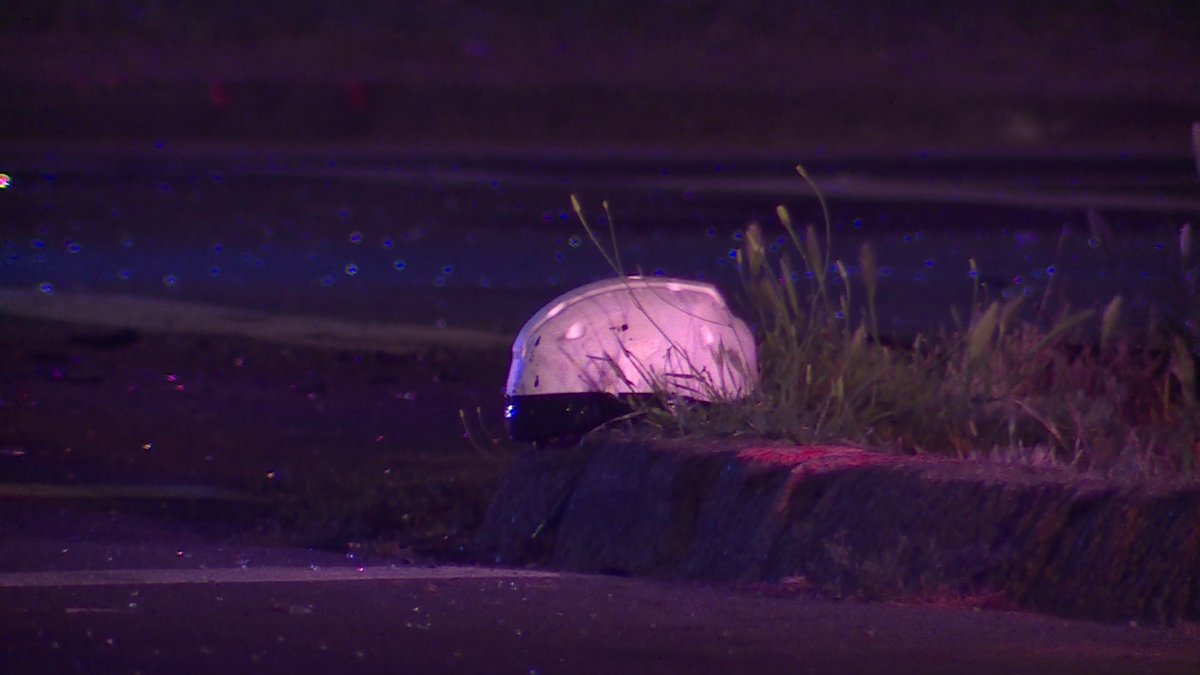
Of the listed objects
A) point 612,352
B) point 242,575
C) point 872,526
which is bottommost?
point 242,575

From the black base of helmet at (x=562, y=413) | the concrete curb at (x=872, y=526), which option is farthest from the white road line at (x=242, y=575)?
the black base of helmet at (x=562, y=413)

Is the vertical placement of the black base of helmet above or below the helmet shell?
below

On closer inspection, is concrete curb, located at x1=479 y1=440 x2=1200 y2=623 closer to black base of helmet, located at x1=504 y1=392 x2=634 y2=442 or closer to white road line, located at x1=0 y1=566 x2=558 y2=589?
black base of helmet, located at x1=504 y1=392 x2=634 y2=442

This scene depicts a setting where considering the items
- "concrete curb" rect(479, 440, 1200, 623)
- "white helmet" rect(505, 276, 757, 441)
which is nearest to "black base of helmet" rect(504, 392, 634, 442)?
"white helmet" rect(505, 276, 757, 441)

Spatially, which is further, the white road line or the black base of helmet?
the black base of helmet

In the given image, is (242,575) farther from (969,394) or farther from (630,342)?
(969,394)

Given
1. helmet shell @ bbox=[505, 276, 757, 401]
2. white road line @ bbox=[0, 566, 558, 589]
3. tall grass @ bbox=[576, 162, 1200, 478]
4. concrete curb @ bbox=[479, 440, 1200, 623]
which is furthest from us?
helmet shell @ bbox=[505, 276, 757, 401]

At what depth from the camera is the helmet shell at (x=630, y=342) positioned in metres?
7.59

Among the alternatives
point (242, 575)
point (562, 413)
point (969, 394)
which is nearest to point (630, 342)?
point (562, 413)

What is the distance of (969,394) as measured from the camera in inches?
290

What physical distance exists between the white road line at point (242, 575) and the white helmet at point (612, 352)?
1.03 metres

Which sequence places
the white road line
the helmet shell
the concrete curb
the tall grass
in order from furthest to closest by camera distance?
1. the helmet shell
2. the tall grass
3. the white road line
4. the concrete curb

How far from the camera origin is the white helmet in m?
7.61

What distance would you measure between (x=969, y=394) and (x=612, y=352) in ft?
4.92
